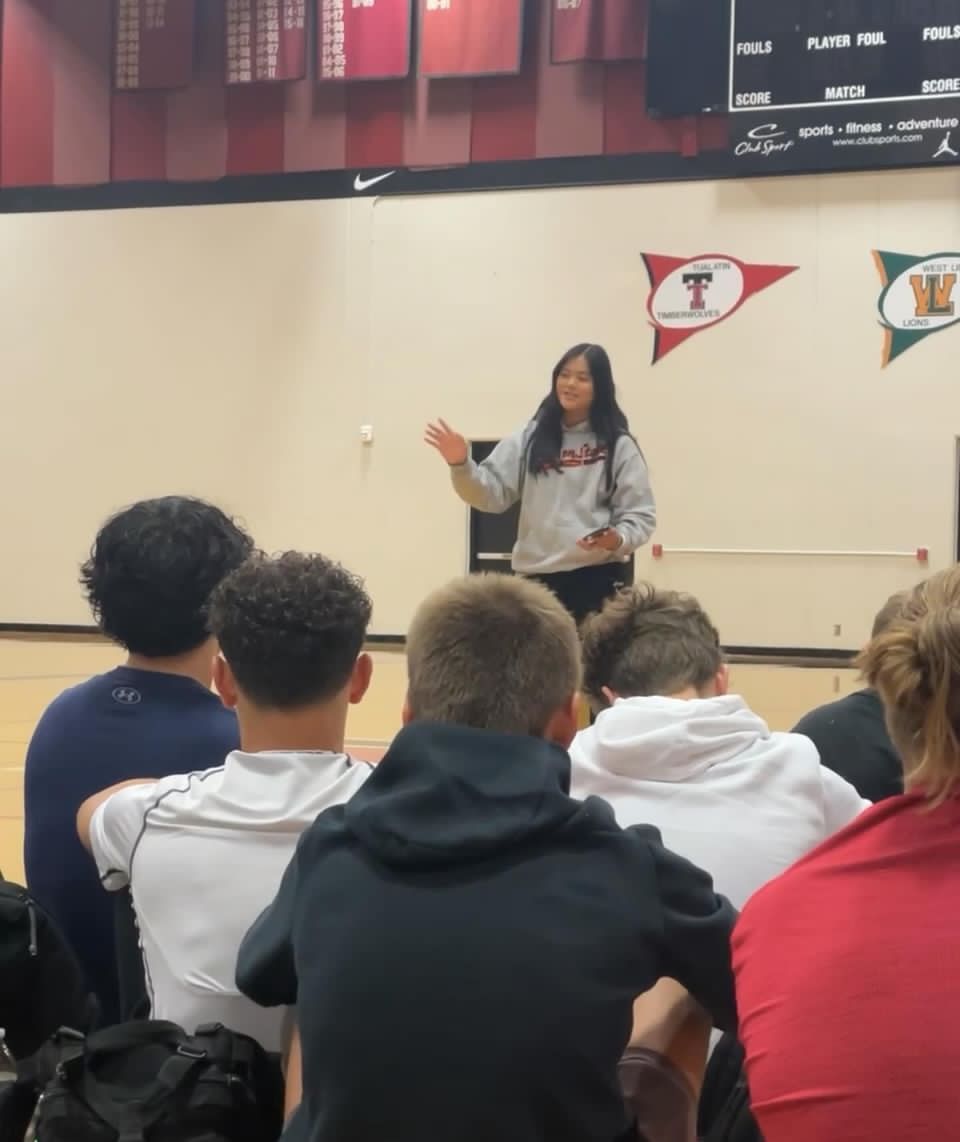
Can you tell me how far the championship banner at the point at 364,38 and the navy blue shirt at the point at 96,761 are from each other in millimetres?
7364

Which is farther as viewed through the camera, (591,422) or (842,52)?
(842,52)

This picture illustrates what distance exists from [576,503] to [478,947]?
9.16 feet

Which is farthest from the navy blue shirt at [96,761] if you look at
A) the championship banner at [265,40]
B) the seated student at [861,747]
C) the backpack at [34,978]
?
the championship banner at [265,40]

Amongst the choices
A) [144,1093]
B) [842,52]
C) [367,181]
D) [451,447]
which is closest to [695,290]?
[842,52]

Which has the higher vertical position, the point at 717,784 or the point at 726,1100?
the point at 717,784

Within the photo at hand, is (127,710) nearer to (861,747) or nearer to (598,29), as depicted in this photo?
(861,747)

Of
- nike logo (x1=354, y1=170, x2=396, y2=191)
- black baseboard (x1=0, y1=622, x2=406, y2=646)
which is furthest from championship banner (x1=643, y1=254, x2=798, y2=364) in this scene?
black baseboard (x1=0, y1=622, x2=406, y2=646)

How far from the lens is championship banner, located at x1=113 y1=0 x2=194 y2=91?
8406mm

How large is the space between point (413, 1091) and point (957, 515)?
7.18m

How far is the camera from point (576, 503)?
3.67m

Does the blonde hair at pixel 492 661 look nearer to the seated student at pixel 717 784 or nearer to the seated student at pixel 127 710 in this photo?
the seated student at pixel 717 784

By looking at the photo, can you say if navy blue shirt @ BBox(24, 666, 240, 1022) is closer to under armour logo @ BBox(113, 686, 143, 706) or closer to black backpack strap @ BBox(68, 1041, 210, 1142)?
under armour logo @ BBox(113, 686, 143, 706)

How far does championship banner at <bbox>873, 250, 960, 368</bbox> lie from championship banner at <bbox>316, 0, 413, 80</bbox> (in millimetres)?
3459

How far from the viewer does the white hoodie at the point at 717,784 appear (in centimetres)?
134
